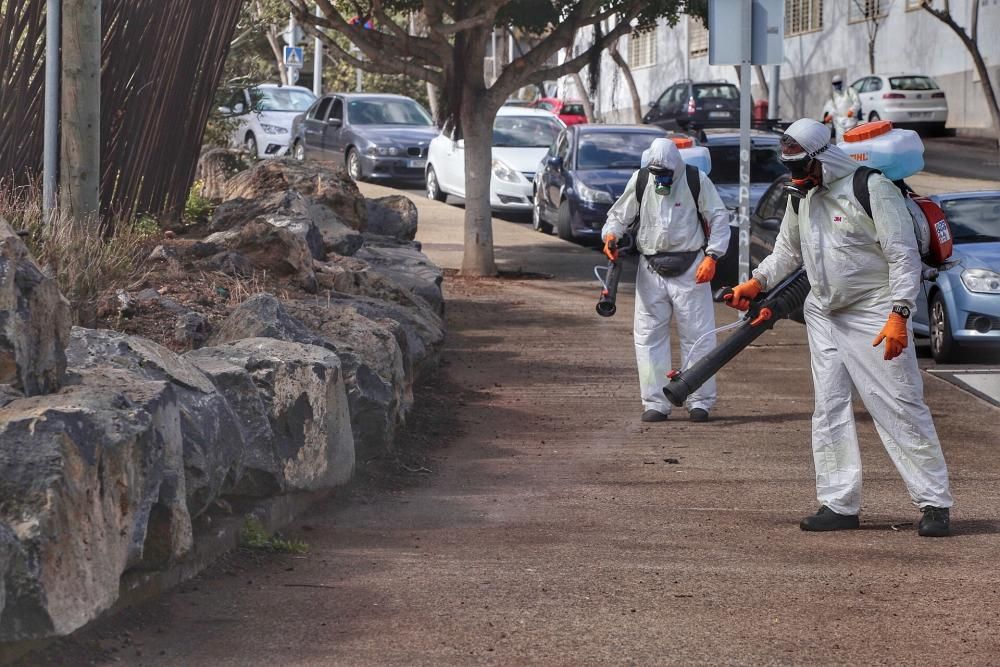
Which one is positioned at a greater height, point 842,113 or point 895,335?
point 842,113

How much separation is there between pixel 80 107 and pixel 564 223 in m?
10.0

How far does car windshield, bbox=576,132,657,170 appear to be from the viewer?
1873 cm

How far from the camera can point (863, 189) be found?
6469 mm

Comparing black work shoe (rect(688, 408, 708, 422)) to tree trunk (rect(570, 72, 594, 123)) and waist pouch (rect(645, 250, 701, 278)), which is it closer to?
waist pouch (rect(645, 250, 701, 278))

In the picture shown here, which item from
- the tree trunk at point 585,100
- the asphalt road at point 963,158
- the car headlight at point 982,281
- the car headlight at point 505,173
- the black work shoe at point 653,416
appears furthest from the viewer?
the tree trunk at point 585,100

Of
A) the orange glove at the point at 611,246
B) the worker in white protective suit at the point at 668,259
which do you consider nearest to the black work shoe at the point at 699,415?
the worker in white protective suit at the point at 668,259

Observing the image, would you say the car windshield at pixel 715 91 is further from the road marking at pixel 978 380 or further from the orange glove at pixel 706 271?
the orange glove at pixel 706 271

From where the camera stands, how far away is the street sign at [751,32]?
1298 centimetres

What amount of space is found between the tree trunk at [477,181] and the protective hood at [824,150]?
952cm

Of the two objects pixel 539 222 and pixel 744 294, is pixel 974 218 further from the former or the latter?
pixel 539 222

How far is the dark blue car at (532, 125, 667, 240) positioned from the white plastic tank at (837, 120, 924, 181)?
34.7 ft

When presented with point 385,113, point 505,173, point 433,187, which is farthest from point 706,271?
point 385,113

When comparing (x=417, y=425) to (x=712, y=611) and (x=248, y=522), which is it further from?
(x=712, y=611)

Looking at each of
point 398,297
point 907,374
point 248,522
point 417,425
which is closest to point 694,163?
point 398,297
